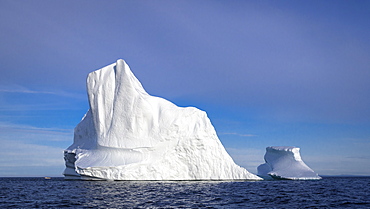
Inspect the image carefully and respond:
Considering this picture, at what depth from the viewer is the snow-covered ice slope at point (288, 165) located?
3734 cm

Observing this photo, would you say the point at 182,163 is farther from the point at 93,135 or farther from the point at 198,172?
the point at 93,135

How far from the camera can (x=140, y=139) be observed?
86.8 ft

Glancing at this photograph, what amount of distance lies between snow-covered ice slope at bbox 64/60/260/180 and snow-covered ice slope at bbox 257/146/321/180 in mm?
8739

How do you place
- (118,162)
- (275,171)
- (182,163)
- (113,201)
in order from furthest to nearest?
(275,171) → (182,163) → (118,162) → (113,201)

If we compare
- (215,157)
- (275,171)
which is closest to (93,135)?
(215,157)

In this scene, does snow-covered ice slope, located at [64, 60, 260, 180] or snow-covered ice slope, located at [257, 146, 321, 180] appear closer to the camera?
snow-covered ice slope, located at [64, 60, 260, 180]

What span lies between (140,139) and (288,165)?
18.5m

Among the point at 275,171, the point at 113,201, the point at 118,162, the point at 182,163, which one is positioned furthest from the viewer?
the point at 275,171

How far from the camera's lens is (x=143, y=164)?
2536cm

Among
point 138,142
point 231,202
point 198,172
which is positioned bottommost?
point 231,202

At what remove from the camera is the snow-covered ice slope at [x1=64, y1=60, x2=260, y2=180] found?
2548 centimetres

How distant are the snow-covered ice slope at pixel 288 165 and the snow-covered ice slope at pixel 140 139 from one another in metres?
8.74

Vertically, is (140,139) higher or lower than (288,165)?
higher

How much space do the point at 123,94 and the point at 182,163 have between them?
665 centimetres
